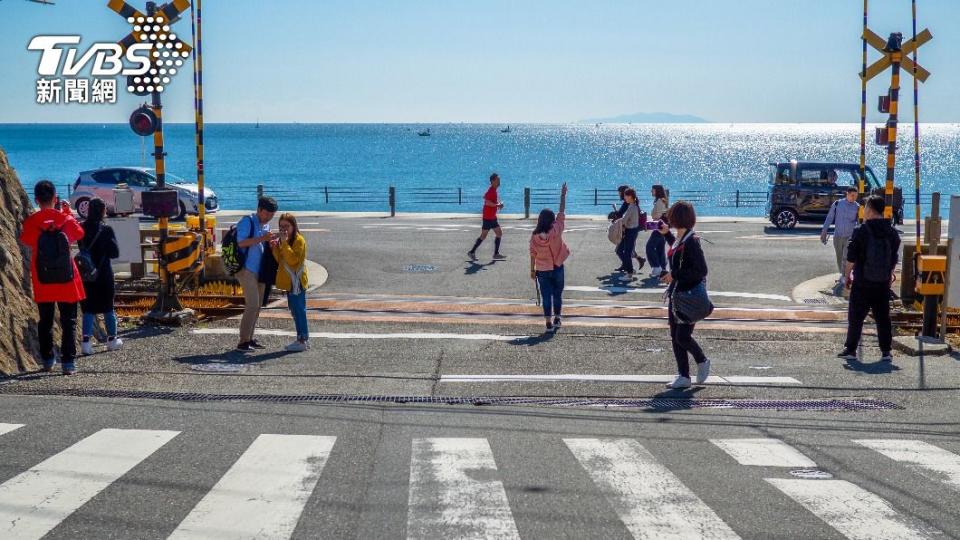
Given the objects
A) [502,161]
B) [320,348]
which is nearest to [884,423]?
[320,348]

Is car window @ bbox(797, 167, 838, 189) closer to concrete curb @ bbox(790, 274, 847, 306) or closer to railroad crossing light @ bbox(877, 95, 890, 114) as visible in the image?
concrete curb @ bbox(790, 274, 847, 306)

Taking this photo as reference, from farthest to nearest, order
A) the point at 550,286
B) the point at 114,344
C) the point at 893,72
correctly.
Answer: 1. the point at 893,72
2. the point at 550,286
3. the point at 114,344

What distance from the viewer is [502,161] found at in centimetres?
16238

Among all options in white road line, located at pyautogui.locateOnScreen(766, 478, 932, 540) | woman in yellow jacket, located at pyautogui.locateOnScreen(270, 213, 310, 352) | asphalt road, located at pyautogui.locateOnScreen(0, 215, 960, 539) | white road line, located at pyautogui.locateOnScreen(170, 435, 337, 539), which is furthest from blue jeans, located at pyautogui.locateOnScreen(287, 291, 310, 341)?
white road line, located at pyautogui.locateOnScreen(766, 478, 932, 540)

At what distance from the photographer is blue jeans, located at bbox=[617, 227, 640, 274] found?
18.2 m

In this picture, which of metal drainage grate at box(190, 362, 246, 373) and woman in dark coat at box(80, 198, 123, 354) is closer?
metal drainage grate at box(190, 362, 246, 373)

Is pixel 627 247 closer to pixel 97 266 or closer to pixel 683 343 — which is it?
pixel 683 343

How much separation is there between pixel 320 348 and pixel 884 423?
20.3 feet

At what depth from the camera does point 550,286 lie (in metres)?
12.9

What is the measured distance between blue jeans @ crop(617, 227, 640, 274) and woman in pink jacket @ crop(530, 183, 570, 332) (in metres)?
5.49

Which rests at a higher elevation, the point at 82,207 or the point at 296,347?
the point at 82,207

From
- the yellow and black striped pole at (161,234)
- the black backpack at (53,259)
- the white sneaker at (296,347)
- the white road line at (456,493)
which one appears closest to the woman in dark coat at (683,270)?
the white road line at (456,493)

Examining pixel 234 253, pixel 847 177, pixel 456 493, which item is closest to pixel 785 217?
pixel 847 177

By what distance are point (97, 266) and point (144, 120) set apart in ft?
8.96
